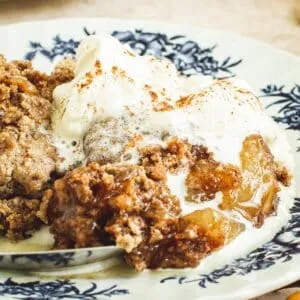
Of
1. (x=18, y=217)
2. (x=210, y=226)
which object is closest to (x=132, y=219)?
(x=210, y=226)

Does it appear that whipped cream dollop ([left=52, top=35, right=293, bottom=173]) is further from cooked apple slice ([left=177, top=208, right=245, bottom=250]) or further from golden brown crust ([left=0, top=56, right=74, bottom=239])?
cooked apple slice ([left=177, top=208, right=245, bottom=250])

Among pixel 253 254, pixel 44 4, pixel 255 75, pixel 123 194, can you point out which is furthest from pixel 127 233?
pixel 44 4

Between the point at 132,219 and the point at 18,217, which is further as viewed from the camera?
the point at 18,217

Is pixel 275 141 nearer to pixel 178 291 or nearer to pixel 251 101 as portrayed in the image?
pixel 251 101

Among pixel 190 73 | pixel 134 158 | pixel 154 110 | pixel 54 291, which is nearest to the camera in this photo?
pixel 54 291

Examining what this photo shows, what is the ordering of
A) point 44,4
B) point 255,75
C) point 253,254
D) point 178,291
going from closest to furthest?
1. point 178,291
2. point 253,254
3. point 255,75
4. point 44,4

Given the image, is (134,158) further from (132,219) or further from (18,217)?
(18,217)

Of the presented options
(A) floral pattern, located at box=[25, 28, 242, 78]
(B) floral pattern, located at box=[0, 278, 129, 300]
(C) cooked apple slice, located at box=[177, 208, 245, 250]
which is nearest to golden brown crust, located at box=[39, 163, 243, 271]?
(C) cooked apple slice, located at box=[177, 208, 245, 250]

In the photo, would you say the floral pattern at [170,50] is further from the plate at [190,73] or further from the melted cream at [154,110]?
the melted cream at [154,110]
